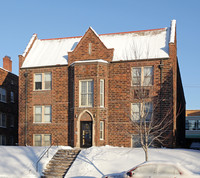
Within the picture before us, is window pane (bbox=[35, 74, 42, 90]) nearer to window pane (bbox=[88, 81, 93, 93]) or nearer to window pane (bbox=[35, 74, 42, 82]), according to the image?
window pane (bbox=[35, 74, 42, 82])

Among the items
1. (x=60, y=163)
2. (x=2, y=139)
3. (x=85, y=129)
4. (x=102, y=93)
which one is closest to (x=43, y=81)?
(x=102, y=93)

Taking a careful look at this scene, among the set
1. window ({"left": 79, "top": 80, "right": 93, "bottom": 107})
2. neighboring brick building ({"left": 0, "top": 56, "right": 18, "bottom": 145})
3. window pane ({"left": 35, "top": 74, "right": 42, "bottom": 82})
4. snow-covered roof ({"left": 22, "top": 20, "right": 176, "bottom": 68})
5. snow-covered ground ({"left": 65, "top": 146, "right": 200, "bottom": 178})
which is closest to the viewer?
snow-covered ground ({"left": 65, "top": 146, "right": 200, "bottom": 178})

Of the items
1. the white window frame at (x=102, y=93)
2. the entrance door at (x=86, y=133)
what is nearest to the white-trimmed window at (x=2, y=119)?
the entrance door at (x=86, y=133)

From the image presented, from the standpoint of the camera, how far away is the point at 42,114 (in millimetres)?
30297

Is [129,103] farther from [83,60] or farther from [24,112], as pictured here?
[24,112]

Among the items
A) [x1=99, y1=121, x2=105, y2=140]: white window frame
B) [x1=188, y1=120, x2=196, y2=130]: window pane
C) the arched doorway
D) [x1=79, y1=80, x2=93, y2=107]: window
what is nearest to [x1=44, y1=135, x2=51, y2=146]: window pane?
the arched doorway

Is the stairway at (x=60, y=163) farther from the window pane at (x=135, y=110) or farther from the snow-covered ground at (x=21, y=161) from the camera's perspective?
the window pane at (x=135, y=110)

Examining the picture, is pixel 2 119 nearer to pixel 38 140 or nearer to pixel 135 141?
pixel 38 140

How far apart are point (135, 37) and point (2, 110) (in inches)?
681

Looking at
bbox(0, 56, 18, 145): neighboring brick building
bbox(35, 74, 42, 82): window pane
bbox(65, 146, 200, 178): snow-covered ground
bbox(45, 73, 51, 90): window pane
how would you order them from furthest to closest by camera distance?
bbox(0, 56, 18, 145): neighboring brick building → bbox(35, 74, 42, 82): window pane → bbox(45, 73, 51, 90): window pane → bbox(65, 146, 200, 178): snow-covered ground

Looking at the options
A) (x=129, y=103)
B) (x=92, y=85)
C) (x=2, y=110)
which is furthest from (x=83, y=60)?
(x=2, y=110)

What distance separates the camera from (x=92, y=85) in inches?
1104

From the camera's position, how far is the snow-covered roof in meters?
28.7

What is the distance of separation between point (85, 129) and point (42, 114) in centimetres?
465
